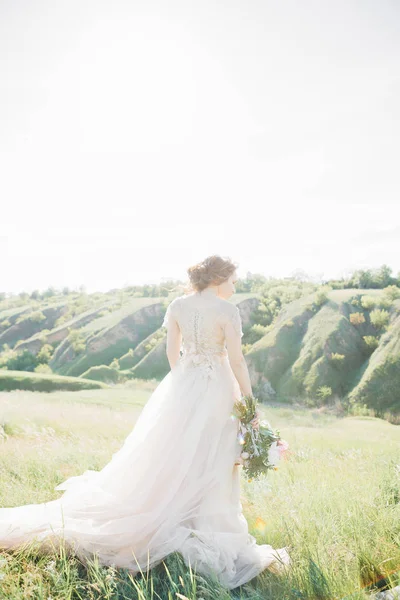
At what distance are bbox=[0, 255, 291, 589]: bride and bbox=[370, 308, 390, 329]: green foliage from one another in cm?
5813

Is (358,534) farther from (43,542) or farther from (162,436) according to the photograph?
(43,542)

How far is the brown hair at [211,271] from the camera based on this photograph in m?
4.88

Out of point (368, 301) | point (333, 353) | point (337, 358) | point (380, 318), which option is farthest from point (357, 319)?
point (337, 358)

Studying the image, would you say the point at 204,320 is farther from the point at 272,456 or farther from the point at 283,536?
the point at 283,536

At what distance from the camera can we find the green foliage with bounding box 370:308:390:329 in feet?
188

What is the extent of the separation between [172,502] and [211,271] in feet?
8.79

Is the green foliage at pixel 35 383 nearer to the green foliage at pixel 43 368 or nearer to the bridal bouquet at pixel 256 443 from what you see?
the green foliage at pixel 43 368

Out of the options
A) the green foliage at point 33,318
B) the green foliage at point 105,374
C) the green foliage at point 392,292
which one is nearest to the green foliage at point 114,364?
the green foliage at point 105,374

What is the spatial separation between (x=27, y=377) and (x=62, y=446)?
1372 inches

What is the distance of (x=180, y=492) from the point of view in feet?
14.5

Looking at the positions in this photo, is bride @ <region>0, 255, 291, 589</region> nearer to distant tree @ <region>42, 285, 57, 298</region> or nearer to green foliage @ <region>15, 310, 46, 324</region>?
green foliage @ <region>15, 310, 46, 324</region>

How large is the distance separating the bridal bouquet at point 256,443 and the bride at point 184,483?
0.17 meters

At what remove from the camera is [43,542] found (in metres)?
3.95

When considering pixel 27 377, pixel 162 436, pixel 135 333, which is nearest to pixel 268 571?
pixel 162 436
